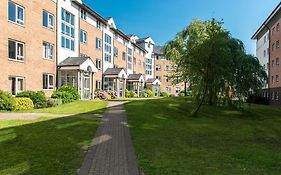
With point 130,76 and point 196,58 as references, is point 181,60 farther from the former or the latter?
point 130,76

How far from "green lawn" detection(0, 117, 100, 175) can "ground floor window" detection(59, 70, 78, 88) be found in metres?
16.8

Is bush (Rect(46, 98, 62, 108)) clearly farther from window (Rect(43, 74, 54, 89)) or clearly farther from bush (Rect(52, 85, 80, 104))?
window (Rect(43, 74, 54, 89))

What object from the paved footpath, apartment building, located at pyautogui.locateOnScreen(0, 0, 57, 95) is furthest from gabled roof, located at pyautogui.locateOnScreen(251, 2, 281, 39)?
the paved footpath

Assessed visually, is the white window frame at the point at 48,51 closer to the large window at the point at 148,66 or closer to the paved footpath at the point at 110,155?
the paved footpath at the point at 110,155

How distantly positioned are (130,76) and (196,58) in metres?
36.8

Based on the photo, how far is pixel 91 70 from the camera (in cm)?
3428

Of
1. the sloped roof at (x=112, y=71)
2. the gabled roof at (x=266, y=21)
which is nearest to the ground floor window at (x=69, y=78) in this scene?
the sloped roof at (x=112, y=71)

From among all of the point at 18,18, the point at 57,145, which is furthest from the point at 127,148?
the point at 18,18

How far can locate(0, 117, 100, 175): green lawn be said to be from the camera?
7.18 meters

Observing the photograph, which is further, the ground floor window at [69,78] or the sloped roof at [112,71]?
the sloped roof at [112,71]

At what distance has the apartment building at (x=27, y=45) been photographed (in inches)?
915

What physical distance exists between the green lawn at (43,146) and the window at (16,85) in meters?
10.4

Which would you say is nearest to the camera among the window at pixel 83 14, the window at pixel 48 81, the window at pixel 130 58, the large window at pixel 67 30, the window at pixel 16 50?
the window at pixel 16 50

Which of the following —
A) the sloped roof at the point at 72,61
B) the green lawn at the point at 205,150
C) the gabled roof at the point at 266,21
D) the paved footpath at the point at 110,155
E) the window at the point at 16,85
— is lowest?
the green lawn at the point at 205,150
